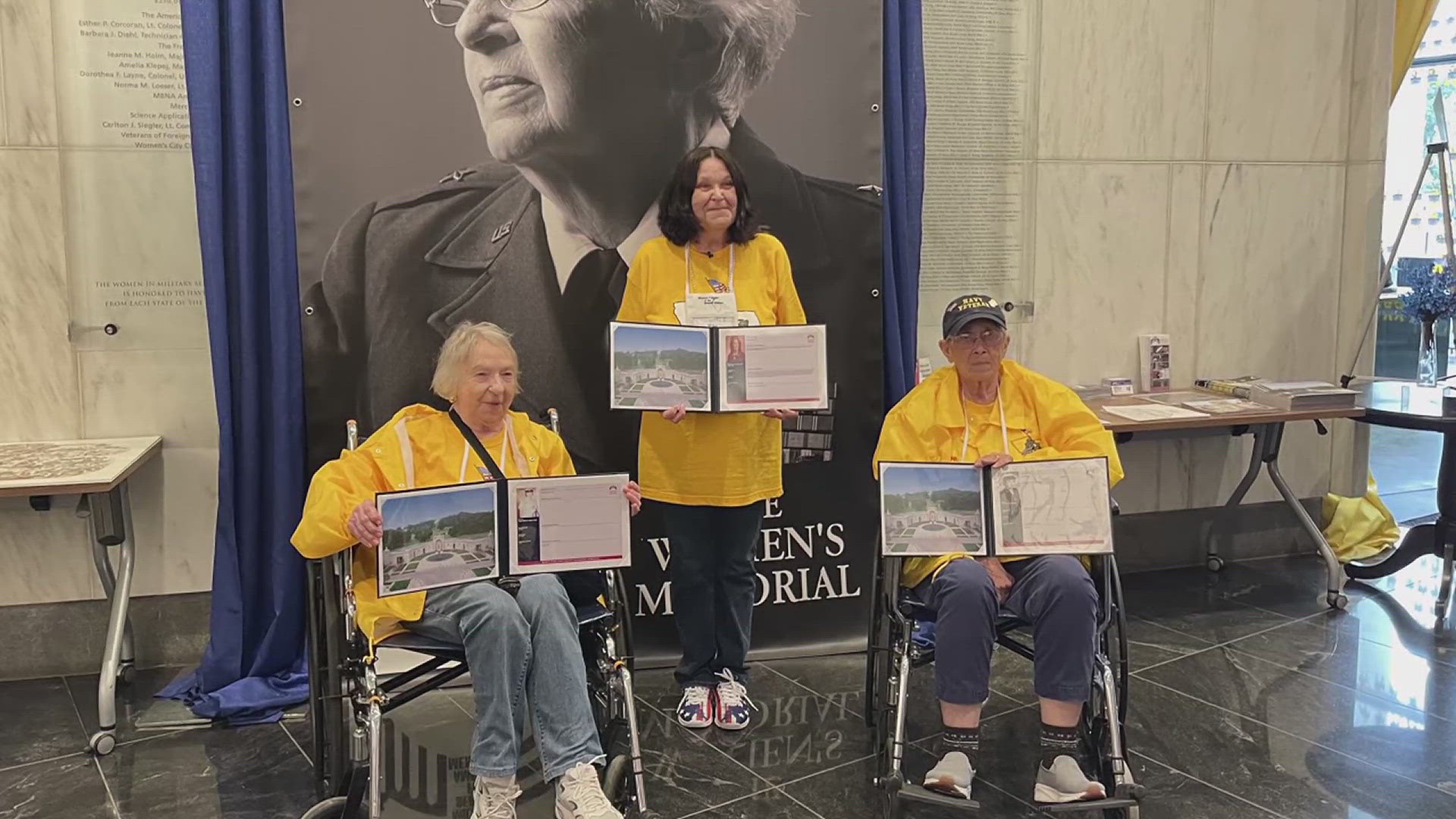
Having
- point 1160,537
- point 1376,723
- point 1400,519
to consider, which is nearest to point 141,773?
point 1376,723

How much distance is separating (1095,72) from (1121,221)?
54 centimetres

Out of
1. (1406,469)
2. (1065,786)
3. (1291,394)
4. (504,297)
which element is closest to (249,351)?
(504,297)

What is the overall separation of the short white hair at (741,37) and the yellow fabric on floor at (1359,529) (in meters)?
2.90

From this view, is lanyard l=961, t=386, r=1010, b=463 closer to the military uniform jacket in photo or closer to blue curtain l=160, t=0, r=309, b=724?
the military uniform jacket in photo

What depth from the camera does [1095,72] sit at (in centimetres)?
408

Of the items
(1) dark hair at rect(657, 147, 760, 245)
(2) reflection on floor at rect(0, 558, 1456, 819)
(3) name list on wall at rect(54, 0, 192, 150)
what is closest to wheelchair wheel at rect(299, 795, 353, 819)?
(2) reflection on floor at rect(0, 558, 1456, 819)

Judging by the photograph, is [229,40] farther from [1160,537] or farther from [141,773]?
[1160,537]

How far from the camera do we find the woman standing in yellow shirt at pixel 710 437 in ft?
9.53

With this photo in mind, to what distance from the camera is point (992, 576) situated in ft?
8.48

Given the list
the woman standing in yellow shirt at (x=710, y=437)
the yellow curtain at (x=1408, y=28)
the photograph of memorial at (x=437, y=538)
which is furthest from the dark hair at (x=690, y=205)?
the yellow curtain at (x=1408, y=28)

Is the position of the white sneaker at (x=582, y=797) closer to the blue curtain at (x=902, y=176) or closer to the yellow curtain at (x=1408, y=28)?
the blue curtain at (x=902, y=176)

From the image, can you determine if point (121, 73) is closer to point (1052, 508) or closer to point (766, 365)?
point (766, 365)

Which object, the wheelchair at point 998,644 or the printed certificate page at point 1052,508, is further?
the printed certificate page at point 1052,508

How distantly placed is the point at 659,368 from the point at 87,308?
170 cm
